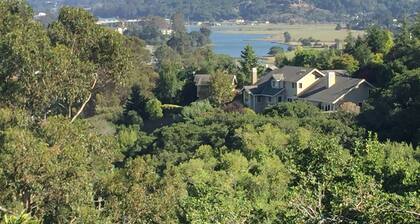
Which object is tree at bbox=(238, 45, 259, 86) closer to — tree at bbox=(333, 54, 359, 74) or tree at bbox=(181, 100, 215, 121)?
tree at bbox=(333, 54, 359, 74)

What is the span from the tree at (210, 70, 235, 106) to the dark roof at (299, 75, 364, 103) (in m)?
3.00

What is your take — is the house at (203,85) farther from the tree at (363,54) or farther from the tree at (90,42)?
the tree at (90,42)

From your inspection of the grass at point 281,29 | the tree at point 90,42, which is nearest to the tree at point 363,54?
the tree at point 90,42

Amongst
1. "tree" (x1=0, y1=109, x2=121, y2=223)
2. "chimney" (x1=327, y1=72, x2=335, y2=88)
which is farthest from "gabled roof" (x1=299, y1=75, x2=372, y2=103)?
"tree" (x1=0, y1=109, x2=121, y2=223)

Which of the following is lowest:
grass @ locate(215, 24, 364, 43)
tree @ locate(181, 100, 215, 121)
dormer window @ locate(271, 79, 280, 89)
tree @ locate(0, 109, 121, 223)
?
grass @ locate(215, 24, 364, 43)

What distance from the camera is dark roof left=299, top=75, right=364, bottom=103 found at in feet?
85.7

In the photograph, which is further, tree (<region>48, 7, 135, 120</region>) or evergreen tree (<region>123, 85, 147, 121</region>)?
evergreen tree (<region>123, 85, 147, 121</region>)

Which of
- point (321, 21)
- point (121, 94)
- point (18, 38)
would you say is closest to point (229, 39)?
point (321, 21)

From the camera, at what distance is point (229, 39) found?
107688 millimetres

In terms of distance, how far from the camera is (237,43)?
99688mm

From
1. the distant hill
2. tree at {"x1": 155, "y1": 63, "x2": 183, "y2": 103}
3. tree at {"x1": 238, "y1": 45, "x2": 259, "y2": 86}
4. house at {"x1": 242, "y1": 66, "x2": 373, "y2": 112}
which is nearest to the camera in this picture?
house at {"x1": 242, "y1": 66, "x2": 373, "y2": 112}

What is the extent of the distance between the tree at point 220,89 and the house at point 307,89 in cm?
82

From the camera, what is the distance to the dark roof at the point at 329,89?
2612cm

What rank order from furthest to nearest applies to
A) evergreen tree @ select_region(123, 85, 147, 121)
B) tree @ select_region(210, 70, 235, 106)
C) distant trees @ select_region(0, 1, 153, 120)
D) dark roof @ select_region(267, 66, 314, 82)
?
evergreen tree @ select_region(123, 85, 147, 121) → tree @ select_region(210, 70, 235, 106) → dark roof @ select_region(267, 66, 314, 82) → distant trees @ select_region(0, 1, 153, 120)
